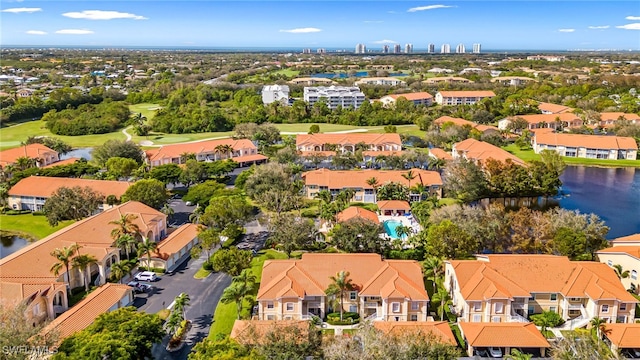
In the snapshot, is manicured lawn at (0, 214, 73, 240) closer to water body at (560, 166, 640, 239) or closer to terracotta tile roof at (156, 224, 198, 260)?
terracotta tile roof at (156, 224, 198, 260)

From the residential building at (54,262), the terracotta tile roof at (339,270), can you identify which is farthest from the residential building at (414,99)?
the terracotta tile roof at (339,270)

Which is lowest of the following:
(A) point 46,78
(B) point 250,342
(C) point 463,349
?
(C) point 463,349

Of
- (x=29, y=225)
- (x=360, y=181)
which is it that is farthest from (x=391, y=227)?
(x=29, y=225)

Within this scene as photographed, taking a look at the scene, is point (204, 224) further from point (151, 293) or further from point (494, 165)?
point (494, 165)

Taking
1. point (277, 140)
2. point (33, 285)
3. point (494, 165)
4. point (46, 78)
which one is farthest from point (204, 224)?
point (46, 78)

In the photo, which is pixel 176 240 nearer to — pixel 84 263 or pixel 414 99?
pixel 84 263

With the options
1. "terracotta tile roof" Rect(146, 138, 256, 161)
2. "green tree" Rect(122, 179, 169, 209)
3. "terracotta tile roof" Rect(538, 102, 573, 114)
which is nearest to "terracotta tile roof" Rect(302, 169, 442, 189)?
"green tree" Rect(122, 179, 169, 209)
